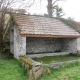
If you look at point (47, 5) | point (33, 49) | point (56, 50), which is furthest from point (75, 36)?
point (47, 5)

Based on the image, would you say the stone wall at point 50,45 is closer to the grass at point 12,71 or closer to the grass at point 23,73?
the grass at point 12,71

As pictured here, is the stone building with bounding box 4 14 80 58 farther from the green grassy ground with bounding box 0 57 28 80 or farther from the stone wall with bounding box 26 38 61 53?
Answer: the green grassy ground with bounding box 0 57 28 80

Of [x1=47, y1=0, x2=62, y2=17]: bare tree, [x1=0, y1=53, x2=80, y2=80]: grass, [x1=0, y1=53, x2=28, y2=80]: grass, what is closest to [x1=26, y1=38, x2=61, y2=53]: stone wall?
[x1=0, y1=53, x2=28, y2=80]: grass

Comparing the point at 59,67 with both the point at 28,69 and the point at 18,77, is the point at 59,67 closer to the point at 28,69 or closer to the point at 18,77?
the point at 28,69

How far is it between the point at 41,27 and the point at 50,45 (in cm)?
275

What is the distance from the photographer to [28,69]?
30.1 ft

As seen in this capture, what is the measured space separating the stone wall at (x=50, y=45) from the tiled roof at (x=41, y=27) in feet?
4.06

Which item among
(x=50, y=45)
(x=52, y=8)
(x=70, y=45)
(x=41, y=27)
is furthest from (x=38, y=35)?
(x=52, y=8)

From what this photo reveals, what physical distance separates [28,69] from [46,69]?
42.8 inches

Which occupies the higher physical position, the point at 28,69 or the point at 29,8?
the point at 29,8

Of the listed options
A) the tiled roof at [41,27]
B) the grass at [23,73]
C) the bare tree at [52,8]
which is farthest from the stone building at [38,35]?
the bare tree at [52,8]

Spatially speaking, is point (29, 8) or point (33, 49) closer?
point (33, 49)

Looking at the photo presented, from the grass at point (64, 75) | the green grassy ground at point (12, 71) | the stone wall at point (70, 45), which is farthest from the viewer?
the stone wall at point (70, 45)

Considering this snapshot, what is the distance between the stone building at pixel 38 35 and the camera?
11672 millimetres
